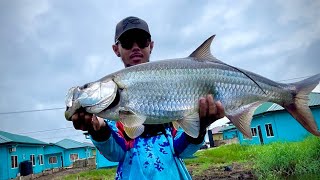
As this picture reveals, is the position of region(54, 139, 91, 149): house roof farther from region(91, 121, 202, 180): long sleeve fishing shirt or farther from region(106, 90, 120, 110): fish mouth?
region(106, 90, 120, 110): fish mouth

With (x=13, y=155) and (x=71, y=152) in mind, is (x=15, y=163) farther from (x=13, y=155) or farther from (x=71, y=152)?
(x=71, y=152)

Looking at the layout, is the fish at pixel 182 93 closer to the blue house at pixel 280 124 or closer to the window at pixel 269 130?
the blue house at pixel 280 124

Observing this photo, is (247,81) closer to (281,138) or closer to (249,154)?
(249,154)

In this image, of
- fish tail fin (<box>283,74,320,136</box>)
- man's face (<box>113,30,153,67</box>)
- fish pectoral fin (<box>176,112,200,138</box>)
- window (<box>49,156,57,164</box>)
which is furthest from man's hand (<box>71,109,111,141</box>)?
window (<box>49,156,57,164</box>)

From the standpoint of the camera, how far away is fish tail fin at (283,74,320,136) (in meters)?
2.89

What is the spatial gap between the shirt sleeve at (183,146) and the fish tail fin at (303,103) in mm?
970

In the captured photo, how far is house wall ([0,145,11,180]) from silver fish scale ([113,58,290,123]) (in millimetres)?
30812

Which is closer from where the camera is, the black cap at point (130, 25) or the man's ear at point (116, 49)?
the black cap at point (130, 25)

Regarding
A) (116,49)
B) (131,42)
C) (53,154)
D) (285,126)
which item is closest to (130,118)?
(131,42)

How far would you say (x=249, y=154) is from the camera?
21156 millimetres

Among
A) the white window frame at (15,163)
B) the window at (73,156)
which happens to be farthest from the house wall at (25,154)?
the window at (73,156)

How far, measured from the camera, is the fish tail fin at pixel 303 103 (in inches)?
114

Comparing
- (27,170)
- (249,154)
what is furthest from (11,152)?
(249,154)

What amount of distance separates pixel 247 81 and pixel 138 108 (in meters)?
1.14
